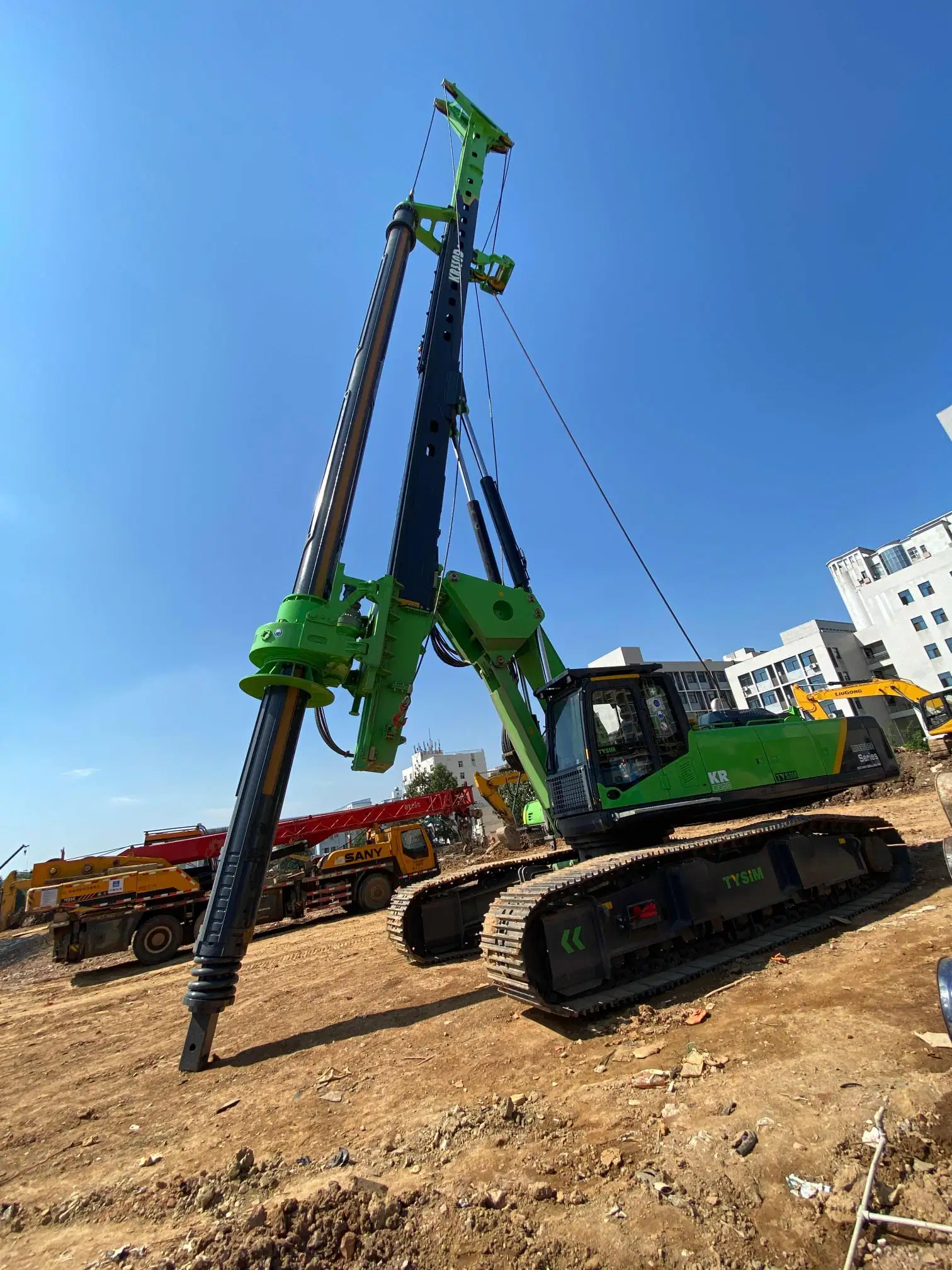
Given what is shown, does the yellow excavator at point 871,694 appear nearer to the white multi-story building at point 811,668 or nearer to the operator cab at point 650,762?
the operator cab at point 650,762

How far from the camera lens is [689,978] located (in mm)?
5051

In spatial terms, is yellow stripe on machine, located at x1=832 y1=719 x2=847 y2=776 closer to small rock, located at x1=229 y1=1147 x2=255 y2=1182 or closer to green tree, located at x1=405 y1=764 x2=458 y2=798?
small rock, located at x1=229 y1=1147 x2=255 y2=1182

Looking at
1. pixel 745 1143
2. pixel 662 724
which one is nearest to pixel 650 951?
pixel 662 724

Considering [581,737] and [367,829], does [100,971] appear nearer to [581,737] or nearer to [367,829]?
[367,829]

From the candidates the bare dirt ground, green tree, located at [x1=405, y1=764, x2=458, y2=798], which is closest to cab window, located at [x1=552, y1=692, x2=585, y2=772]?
the bare dirt ground

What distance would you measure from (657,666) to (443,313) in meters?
6.14

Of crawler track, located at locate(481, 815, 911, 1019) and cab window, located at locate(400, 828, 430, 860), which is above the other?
cab window, located at locate(400, 828, 430, 860)

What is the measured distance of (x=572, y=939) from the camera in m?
4.88

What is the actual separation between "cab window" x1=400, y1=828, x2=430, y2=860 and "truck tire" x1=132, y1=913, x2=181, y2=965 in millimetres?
5481

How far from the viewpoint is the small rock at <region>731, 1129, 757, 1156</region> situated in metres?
2.57

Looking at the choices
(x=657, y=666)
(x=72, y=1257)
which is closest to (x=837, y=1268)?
(x=72, y=1257)

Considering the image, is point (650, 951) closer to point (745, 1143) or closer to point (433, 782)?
point (745, 1143)

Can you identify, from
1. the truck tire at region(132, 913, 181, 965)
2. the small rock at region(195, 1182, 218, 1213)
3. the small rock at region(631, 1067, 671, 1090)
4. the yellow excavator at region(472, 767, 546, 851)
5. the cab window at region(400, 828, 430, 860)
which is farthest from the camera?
the yellow excavator at region(472, 767, 546, 851)

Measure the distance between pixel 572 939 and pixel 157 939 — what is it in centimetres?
1187
